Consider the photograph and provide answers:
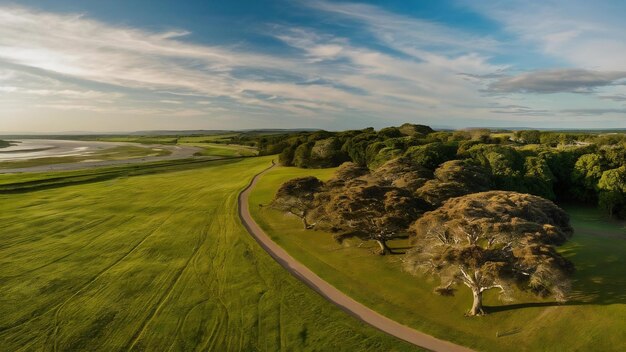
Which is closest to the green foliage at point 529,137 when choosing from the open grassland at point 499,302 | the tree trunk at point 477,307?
the open grassland at point 499,302

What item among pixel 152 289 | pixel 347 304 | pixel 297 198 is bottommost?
pixel 152 289

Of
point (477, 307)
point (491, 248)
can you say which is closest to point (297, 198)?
point (491, 248)

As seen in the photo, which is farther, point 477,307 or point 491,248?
point 491,248

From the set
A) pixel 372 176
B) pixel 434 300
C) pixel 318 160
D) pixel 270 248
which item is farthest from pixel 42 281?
pixel 318 160

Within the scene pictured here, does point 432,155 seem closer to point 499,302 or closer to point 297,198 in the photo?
point 297,198

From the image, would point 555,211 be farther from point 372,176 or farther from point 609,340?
point 372,176

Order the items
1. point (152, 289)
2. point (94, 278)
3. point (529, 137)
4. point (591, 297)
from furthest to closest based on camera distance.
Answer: point (529, 137), point (94, 278), point (152, 289), point (591, 297)
